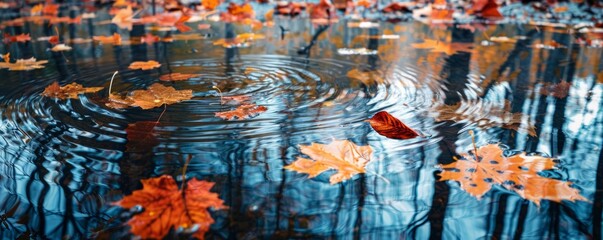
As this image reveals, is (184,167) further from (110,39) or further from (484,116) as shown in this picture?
(110,39)

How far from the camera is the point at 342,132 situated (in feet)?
6.60

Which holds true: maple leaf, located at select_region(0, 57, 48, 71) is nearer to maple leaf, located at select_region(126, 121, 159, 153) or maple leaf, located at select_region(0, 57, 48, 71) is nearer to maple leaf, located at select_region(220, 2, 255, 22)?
maple leaf, located at select_region(126, 121, 159, 153)

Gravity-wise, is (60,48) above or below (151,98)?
above

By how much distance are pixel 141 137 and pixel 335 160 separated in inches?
32.0

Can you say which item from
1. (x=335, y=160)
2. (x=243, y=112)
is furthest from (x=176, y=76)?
(x=335, y=160)

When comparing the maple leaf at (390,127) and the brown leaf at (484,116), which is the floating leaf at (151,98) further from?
the brown leaf at (484,116)

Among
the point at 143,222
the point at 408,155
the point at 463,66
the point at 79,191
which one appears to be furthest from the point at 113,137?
the point at 463,66

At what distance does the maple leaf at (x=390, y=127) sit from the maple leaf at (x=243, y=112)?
0.54 meters

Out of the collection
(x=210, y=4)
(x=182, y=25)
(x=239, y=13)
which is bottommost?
(x=182, y=25)

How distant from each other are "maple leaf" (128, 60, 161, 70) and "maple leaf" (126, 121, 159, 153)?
1221 millimetres

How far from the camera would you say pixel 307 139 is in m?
1.95

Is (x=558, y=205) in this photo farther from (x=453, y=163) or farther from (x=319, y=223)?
(x=319, y=223)

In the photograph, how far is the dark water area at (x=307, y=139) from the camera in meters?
1.38

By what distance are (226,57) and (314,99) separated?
137 cm
